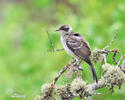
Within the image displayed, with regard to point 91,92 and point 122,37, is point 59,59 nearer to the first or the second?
point 122,37

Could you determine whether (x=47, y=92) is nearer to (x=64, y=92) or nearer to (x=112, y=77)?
(x=64, y=92)

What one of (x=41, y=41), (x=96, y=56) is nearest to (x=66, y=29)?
(x=96, y=56)

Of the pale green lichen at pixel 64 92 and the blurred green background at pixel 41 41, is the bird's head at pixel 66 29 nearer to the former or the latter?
the blurred green background at pixel 41 41

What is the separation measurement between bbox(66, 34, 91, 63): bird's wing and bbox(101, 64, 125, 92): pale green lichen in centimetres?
104

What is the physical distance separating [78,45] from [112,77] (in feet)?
6.62

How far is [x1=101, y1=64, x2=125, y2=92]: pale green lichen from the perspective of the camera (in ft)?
14.3

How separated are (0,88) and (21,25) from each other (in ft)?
12.1

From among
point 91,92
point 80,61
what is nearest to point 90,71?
point 80,61

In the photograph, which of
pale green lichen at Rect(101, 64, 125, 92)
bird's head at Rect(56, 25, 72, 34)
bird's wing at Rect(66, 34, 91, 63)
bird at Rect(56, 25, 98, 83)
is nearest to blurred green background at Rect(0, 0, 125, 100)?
bird's head at Rect(56, 25, 72, 34)

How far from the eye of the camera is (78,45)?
249 inches

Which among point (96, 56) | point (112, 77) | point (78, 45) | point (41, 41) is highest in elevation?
point (41, 41)

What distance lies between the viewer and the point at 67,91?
178 inches

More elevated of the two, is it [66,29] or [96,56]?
[66,29]

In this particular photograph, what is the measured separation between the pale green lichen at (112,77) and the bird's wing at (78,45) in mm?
1044
